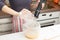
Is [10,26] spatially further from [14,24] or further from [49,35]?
[49,35]

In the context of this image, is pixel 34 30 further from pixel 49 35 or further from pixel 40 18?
pixel 40 18

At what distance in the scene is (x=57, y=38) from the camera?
101cm

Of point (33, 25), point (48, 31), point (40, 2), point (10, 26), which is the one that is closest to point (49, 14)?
point (40, 2)

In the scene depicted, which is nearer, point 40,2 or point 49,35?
point 49,35

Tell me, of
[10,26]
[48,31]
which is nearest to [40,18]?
[10,26]

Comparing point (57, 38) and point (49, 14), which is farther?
point (49, 14)

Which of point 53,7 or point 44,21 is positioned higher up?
point 53,7

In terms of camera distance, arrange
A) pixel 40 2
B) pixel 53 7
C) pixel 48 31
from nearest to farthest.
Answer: pixel 48 31
pixel 40 2
pixel 53 7

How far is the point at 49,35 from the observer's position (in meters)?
1.05

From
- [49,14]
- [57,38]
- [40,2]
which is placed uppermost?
[40,2]

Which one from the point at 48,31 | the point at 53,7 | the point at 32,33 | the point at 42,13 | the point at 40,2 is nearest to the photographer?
the point at 32,33

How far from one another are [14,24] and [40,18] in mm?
438

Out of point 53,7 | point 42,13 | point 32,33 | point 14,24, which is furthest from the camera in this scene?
point 53,7

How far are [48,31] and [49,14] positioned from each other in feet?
2.02
